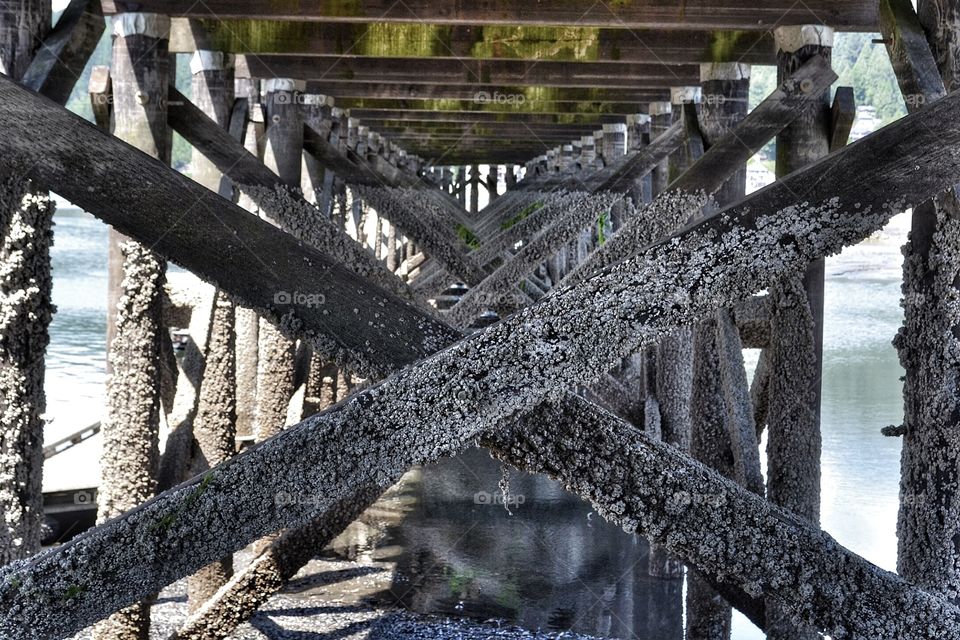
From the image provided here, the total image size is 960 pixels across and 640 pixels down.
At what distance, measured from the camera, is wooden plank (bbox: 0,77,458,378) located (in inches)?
106

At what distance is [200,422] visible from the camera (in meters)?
7.14

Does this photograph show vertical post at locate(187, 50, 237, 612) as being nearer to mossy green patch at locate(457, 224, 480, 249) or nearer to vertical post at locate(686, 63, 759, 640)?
vertical post at locate(686, 63, 759, 640)

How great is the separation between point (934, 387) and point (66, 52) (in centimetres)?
294

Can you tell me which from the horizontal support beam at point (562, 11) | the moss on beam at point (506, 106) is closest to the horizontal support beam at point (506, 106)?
the moss on beam at point (506, 106)

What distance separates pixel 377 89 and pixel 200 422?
4.46 meters

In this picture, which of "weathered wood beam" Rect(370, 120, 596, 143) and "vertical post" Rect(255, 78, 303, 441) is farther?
→ "weathered wood beam" Rect(370, 120, 596, 143)

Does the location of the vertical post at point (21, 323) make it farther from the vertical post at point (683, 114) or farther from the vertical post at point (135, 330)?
the vertical post at point (683, 114)

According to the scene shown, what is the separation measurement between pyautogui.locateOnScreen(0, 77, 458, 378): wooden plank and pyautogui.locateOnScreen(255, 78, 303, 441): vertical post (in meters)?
5.42

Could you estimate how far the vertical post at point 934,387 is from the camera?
3.24m

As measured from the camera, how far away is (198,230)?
270 cm

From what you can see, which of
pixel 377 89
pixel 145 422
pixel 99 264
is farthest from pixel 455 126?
pixel 99 264

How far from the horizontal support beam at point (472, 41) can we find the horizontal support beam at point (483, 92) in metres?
2.59

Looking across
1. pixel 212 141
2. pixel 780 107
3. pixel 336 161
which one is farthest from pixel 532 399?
pixel 336 161

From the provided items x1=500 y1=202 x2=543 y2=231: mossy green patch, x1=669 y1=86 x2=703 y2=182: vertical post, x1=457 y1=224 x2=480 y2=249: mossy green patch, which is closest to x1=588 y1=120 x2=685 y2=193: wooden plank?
x1=669 y1=86 x2=703 y2=182: vertical post
